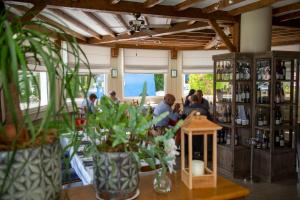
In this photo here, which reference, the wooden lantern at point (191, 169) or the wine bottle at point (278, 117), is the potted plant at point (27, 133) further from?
the wine bottle at point (278, 117)

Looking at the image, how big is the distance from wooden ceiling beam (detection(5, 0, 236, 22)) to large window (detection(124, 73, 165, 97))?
4592mm

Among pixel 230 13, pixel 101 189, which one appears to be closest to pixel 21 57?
pixel 101 189

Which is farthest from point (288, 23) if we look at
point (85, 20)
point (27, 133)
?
point (27, 133)

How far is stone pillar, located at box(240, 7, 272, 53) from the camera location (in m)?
4.48

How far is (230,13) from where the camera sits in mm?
4898

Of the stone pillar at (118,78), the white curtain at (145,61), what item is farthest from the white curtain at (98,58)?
the white curtain at (145,61)

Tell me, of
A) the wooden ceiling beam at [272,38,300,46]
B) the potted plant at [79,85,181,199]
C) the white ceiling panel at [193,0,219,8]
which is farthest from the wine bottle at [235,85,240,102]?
the wooden ceiling beam at [272,38,300,46]

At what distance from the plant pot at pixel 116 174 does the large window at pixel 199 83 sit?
870 centimetres

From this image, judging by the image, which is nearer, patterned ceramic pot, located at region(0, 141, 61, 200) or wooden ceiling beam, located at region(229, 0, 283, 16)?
patterned ceramic pot, located at region(0, 141, 61, 200)

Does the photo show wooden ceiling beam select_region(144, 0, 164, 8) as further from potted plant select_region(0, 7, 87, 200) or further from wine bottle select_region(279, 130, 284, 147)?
potted plant select_region(0, 7, 87, 200)

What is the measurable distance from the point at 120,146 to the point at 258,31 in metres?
4.03

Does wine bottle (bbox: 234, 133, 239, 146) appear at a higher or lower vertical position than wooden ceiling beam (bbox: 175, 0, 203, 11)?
lower

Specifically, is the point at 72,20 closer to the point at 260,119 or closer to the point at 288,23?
the point at 260,119

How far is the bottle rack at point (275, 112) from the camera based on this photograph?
4121mm
